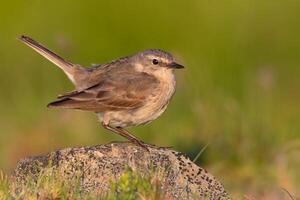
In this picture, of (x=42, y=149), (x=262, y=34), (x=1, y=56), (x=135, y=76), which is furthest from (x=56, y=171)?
(x=262, y=34)

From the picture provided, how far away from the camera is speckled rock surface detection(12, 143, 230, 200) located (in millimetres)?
9375

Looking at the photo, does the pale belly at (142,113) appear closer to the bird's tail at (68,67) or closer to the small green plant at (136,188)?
the bird's tail at (68,67)

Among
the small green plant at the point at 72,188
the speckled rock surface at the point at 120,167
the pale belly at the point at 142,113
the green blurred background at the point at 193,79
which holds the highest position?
the green blurred background at the point at 193,79

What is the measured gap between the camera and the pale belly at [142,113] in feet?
37.1

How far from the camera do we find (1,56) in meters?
19.3

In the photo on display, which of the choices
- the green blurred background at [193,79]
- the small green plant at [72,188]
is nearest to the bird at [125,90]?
the green blurred background at [193,79]

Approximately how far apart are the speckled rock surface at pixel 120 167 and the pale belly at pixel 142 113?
1344mm

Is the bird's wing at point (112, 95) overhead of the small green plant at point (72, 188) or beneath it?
overhead

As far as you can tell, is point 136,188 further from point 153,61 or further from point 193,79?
point 193,79

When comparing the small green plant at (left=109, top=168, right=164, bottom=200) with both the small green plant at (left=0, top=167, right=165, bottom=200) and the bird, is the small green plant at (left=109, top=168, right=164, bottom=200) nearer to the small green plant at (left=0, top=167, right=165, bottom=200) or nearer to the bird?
the small green plant at (left=0, top=167, right=165, bottom=200)

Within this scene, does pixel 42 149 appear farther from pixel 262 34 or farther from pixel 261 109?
pixel 262 34

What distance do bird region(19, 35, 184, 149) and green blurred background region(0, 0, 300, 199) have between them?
146 centimetres

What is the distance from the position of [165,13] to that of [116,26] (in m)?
1.00

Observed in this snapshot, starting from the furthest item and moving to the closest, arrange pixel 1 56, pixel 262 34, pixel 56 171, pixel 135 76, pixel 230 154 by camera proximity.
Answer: pixel 262 34
pixel 1 56
pixel 230 154
pixel 135 76
pixel 56 171
